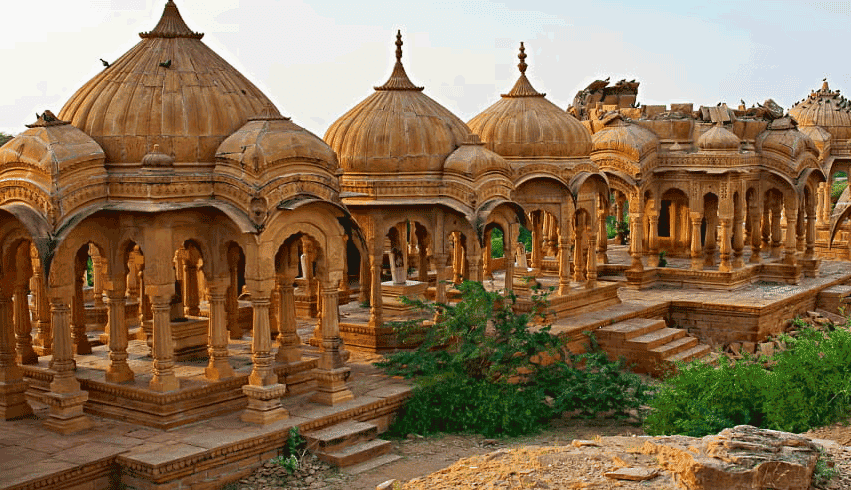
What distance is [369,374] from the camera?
16109mm

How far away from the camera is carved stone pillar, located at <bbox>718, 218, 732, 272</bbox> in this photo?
23.1 metres

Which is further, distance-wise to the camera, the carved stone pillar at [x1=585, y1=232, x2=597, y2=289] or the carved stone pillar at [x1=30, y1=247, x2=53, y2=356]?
the carved stone pillar at [x1=585, y1=232, x2=597, y2=289]

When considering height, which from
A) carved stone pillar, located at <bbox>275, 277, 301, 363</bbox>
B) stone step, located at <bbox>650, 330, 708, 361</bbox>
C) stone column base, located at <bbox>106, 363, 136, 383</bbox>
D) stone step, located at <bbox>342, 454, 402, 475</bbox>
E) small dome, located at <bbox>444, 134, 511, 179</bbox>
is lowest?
stone step, located at <bbox>342, 454, 402, 475</bbox>

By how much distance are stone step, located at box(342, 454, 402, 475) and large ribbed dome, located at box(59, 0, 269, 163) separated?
3.92m

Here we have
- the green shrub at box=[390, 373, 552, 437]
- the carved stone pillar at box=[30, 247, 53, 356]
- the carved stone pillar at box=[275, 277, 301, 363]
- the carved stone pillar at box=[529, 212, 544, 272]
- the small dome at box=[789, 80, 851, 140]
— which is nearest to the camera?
the green shrub at box=[390, 373, 552, 437]

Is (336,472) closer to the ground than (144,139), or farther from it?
closer to the ground

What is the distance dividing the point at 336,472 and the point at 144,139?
4350 mm

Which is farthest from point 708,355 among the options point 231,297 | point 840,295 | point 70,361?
point 70,361

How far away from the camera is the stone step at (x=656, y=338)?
Result: 63.2ft

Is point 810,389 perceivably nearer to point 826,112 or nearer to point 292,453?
point 292,453

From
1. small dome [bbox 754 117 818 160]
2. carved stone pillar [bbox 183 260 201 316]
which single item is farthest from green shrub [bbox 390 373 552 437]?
small dome [bbox 754 117 818 160]

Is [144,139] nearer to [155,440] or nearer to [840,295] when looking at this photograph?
[155,440]

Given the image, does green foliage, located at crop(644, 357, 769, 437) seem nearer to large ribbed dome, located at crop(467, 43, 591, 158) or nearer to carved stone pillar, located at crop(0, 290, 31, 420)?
large ribbed dome, located at crop(467, 43, 591, 158)

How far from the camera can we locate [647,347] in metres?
19.2
